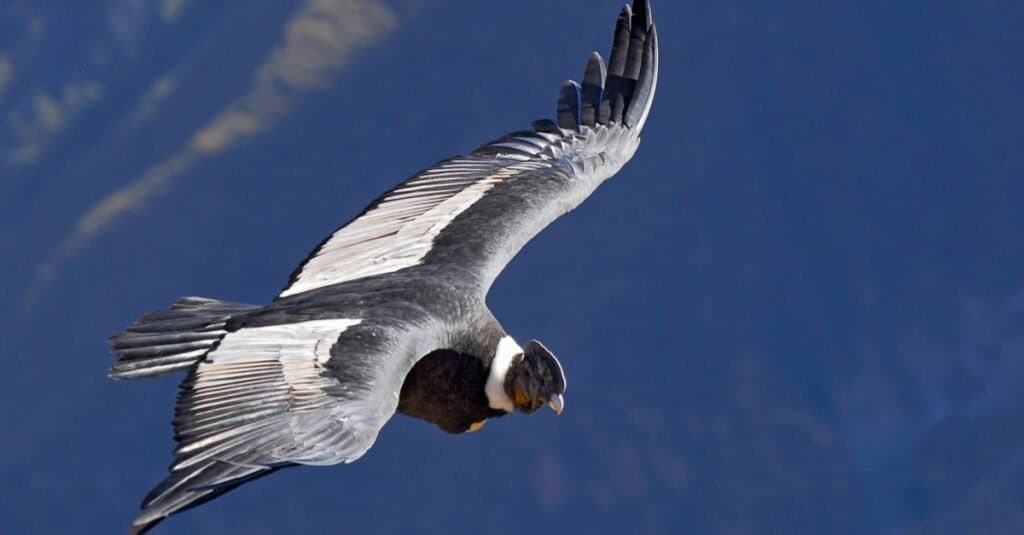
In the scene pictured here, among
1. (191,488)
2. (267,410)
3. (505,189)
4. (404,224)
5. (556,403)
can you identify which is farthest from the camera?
(505,189)

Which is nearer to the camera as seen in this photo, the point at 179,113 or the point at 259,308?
the point at 259,308

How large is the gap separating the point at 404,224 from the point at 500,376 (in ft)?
3.95

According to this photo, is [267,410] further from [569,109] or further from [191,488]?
[569,109]

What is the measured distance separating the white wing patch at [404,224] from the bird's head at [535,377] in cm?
85

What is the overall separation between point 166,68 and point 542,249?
4.87 meters

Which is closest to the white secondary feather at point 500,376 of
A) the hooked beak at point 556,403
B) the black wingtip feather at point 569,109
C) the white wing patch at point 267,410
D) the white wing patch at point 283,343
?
the hooked beak at point 556,403

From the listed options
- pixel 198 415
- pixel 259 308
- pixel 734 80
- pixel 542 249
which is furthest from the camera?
pixel 734 80

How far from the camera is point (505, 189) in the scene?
12.4 meters

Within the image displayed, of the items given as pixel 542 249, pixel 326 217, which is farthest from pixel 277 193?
pixel 542 249

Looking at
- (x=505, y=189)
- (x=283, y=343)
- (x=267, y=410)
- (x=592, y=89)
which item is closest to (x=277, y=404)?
(x=267, y=410)

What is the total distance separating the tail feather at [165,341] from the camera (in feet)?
36.3

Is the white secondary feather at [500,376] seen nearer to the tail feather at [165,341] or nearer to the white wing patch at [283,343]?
the white wing patch at [283,343]

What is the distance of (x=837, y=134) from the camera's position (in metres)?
25.1

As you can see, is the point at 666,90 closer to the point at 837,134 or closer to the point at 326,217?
the point at 837,134
